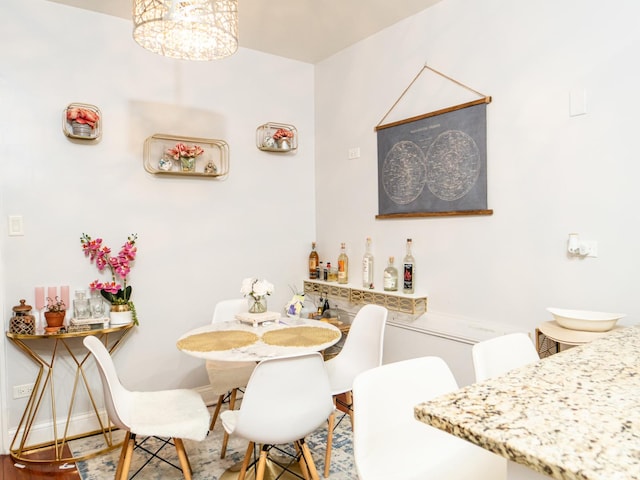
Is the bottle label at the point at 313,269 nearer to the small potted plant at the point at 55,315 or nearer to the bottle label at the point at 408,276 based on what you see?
the bottle label at the point at 408,276

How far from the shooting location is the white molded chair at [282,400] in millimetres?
1748

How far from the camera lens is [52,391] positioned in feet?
9.05

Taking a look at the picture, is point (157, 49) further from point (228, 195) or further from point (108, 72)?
point (228, 195)

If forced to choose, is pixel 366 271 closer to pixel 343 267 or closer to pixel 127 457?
pixel 343 267

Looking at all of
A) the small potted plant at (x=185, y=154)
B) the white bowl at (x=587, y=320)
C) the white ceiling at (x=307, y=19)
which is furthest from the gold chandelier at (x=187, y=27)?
the white bowl at (x=587, y=320)

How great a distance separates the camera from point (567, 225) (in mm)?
2234

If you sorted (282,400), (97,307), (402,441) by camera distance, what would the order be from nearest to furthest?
(402,441), (282,400), (97,307)

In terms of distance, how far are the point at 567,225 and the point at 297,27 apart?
225 cm

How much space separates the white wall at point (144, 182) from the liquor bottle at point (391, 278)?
959 millimetres

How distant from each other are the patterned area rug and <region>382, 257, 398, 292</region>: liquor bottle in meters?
0.98

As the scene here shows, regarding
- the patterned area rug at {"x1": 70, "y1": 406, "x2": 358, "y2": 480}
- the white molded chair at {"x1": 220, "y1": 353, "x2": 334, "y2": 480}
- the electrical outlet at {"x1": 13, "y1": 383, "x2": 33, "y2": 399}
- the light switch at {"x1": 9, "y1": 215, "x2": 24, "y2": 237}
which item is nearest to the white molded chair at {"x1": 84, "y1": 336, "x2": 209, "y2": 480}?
the white molded chair at {"x1": 220, "y1": 353, "x2": 334, "y2": 480}

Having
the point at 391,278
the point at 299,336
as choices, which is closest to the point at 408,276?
the point at 391,278

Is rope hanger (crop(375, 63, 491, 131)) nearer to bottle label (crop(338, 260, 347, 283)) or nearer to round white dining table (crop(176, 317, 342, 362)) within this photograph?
bottle label (crop(338, 260, 347, 283))

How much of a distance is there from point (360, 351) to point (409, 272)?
0.69 metres
